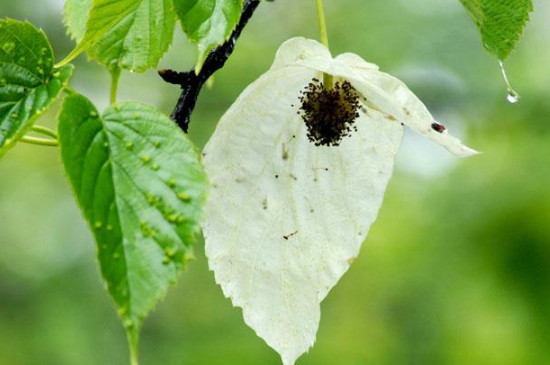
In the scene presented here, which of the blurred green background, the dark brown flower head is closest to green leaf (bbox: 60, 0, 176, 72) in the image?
the dark brown flower head

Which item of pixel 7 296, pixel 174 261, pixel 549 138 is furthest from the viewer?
pixel 7 296

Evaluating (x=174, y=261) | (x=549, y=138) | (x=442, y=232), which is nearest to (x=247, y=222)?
(x=174, y=261)

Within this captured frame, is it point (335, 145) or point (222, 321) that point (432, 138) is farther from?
point (222, 321)

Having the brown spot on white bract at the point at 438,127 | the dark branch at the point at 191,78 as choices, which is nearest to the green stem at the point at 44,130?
the dark branch at the point at 191,78

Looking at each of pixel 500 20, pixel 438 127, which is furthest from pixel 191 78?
pixel 500 20

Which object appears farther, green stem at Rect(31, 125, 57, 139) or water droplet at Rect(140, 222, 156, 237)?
green stem at Rect(31, 125, 57, 139)

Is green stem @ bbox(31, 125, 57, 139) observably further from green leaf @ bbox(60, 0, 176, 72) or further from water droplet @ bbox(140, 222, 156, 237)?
water droplet @ bbox(140, 222, 156, 237)

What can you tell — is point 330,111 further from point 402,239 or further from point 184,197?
point 402,239
